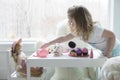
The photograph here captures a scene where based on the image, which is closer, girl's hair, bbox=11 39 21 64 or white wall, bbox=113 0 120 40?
girl's hair, bbox=11 39 21 64

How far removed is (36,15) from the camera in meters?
2.70

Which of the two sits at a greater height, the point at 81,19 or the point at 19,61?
the point at 81,19

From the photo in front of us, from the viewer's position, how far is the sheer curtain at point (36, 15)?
267 centimetres

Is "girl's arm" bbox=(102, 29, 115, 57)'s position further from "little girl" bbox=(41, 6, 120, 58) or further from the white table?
the white table

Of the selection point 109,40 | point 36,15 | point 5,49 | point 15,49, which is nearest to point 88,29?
point 109,40

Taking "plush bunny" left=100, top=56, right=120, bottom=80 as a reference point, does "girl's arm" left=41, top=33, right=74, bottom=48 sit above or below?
above

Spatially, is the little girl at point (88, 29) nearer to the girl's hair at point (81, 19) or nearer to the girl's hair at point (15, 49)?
the girl's hair at point (81, 19)

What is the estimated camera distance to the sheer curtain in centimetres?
267

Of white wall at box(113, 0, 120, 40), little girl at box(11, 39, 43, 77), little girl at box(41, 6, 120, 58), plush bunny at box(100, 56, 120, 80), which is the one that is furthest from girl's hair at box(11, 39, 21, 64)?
white wall at box(113, 0, 120, 40)

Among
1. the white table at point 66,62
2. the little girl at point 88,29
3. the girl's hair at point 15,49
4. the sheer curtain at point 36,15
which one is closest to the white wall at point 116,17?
the sheer curtain at point 36,15

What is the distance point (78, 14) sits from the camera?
201 centimetres

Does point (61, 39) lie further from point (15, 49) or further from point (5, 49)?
point (5, 49)

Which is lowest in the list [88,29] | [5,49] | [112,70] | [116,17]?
[112,70]

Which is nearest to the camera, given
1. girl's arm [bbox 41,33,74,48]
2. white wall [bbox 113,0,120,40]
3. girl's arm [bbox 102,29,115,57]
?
girl's arm [bbox 102,29,115,57]
